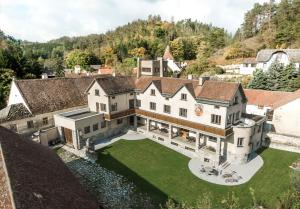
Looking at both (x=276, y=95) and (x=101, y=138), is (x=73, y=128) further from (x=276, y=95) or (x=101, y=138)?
(x=276, y=95)

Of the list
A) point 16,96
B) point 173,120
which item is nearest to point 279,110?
point 173,120

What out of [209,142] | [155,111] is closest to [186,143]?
[209,142]

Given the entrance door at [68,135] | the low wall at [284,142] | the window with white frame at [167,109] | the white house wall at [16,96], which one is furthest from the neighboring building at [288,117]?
the white house wall at [16,96]

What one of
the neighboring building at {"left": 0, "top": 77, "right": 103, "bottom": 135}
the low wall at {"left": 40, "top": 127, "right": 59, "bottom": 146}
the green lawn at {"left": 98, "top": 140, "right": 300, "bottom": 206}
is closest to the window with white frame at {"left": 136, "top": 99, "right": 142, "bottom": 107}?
the green lawn at {"left": 98, "top": 140, "right": 300, "bottom": 206}

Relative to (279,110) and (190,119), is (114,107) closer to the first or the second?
(190,119)

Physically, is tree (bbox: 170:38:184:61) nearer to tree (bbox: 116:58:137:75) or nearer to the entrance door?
tree (bbox: 116:58:137:75)

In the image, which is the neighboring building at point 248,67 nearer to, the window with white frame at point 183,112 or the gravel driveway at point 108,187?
the window with white frame at point 183,112
